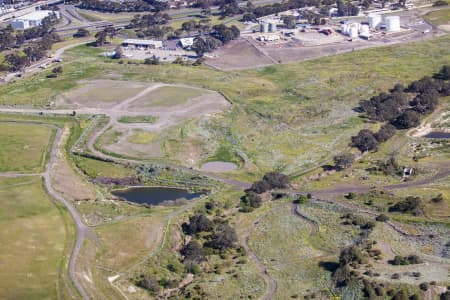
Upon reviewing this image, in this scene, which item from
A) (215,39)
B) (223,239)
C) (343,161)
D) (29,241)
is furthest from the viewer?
(215,39)

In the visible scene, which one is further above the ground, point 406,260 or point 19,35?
point 19,35

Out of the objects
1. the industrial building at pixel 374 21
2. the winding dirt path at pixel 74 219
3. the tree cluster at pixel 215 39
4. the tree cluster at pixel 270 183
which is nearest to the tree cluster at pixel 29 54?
the tree cluster at pixel 215 39

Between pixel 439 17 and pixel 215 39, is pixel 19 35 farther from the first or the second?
pixel 439 17

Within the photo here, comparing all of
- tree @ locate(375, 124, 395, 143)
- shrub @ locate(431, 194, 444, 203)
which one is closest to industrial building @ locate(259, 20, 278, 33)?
tree @ locate(375, 124, 395, 143)

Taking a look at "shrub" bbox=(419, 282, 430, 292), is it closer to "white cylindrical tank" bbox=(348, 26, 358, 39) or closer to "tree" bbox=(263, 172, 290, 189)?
"tree" bbox=(263, 172, 290, 189)

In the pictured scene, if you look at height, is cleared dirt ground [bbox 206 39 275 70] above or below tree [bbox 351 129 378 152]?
above

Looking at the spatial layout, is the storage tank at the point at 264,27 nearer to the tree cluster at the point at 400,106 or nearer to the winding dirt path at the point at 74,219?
the tree cluster at the point at 400,106

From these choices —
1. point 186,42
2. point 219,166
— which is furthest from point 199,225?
point 186,42
